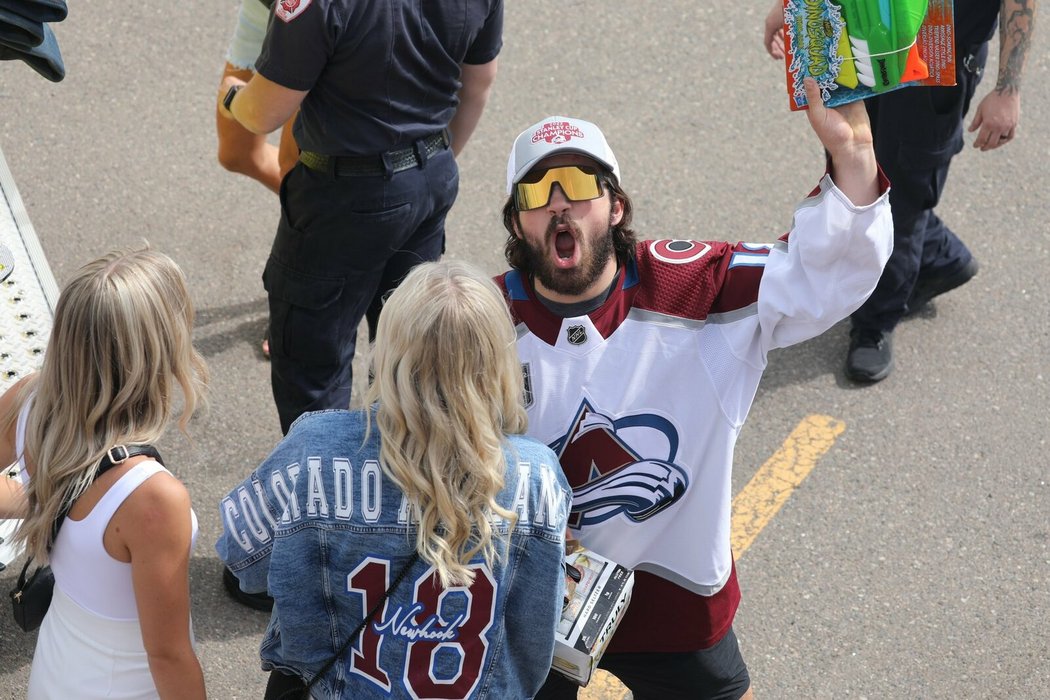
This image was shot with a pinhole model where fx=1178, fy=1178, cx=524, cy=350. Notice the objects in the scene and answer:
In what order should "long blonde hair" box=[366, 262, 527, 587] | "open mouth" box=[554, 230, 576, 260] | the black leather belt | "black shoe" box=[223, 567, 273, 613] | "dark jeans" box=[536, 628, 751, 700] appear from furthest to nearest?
"black shoe" box=[223, 567, 273, 613]
the black leather belt
"dark jeans" box=[536, 628, 751, 700]
"open mouth" box=[554, 230, 576, 260]
"long blonde hair" box=[366, 262, 527, 587]

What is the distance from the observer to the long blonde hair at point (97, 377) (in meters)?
2.30

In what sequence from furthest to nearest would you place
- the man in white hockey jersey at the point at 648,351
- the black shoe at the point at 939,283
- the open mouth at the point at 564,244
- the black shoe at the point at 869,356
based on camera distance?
the black shoe at the point at 939,283
the black shoe at the point at 869,356
the open mouth at the point at 564,244
the man in white hockey jersey at the point at 648,351

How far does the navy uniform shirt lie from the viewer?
320 centimetres

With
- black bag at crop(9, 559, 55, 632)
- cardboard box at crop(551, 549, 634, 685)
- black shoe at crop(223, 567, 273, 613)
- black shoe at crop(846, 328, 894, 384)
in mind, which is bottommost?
black shoe at crop(846, 328, 894, 384)

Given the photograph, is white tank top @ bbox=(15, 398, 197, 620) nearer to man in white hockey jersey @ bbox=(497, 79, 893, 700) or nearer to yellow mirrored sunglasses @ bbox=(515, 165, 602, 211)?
man in white hockey jersey @ bbox=(497, 79, 893, 700)

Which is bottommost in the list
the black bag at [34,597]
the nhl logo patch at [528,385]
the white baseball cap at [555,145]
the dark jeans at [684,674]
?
the dark jeans at [684,674]

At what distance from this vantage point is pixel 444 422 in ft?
6.72

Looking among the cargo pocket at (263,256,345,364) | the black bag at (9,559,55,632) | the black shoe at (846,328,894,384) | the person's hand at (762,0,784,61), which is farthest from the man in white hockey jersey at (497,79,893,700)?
the black shoe at (846,328,894,384)

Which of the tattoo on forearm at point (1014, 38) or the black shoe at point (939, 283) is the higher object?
the tattoo on forearm at point (1014, 38)

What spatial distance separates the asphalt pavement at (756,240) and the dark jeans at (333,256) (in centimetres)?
64

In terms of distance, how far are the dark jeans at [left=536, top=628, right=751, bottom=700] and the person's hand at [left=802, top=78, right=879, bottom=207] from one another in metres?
1.12

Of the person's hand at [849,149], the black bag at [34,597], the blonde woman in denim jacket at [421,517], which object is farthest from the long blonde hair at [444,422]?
the black bag at [34,597]

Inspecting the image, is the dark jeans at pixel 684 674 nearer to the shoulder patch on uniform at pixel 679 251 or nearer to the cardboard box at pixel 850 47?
the shoulder patch on uniform at pixel 679 251

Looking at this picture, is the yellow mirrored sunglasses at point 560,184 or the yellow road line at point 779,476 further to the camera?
the yellow road line at point 779,476
